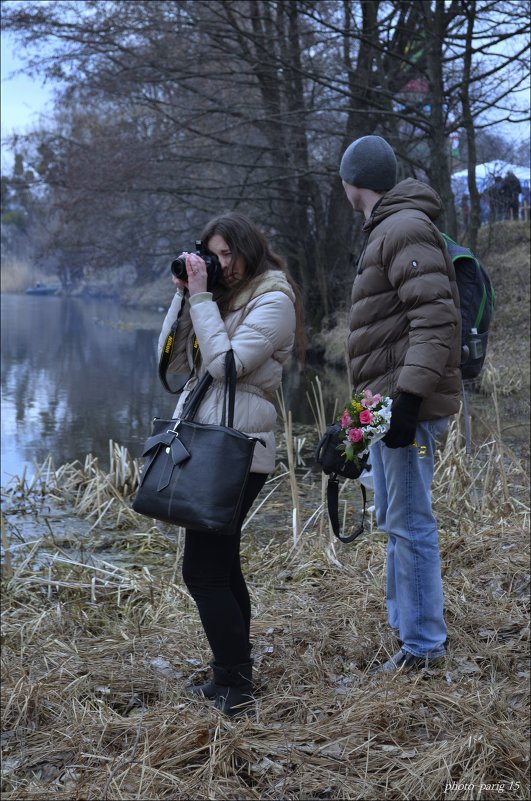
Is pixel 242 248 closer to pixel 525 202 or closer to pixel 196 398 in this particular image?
pixel 196 398

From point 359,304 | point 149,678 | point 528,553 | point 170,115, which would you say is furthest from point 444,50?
point 149,678

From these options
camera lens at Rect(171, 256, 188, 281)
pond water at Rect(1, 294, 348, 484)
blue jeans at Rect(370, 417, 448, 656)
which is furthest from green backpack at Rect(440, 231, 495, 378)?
pond water at Rect(1, 294, 348, 484)

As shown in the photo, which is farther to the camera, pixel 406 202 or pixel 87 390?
pixel 87 390

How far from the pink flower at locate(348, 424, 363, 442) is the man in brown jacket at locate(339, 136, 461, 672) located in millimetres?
96

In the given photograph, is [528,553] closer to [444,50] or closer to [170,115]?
[444,50]

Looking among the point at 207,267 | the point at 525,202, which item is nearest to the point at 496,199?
the point at 525,202

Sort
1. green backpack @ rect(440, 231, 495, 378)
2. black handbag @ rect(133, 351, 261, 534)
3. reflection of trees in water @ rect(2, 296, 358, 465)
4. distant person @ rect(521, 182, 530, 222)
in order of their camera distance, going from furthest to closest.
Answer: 1. distant person @ rect(521, 182, 530, 222)
2. reflection of trees in water @ rect(2, 296, 358, 465)
3. green backpack @ rect(440, 231, 495, 378)
4. black handbag @ rect(133, 351, 261, 534)

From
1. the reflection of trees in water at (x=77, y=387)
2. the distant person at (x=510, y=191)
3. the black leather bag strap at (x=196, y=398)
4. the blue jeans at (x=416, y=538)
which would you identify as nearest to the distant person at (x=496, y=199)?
the distant person at (x=510, y=191)

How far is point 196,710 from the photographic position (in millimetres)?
2957

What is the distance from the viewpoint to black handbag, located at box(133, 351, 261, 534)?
9.07 ft

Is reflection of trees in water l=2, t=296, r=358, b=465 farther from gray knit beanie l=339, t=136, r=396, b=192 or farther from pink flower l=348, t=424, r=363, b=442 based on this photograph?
pink flower l=348, t=424, r=363, b=442

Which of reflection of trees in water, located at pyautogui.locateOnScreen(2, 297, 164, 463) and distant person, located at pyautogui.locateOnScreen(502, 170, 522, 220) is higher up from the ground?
distant person, located at pyautogui.locateOnScreen(502, 170, 522, 220)

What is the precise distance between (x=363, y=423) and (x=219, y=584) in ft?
2.29

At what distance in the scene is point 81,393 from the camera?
14.0 meters
